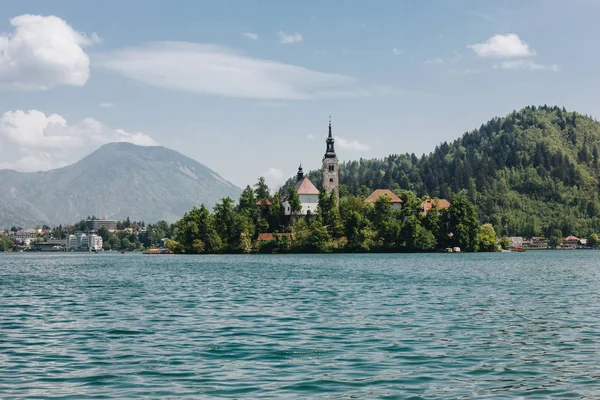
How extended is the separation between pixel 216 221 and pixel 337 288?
13918cm

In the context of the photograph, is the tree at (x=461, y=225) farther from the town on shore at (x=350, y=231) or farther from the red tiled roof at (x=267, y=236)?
the red tiled roof at (x=267, y=236)

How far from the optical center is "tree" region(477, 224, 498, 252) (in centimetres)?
18864

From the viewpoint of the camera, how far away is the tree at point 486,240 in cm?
18864

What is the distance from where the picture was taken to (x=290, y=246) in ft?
613

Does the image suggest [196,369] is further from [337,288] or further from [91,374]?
[337,288]

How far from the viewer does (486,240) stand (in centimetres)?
19125

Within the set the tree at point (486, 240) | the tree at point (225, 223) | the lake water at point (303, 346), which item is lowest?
the lake water at point (303, 346)

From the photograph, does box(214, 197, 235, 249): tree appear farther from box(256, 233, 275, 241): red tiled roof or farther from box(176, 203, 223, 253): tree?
box(256, 233, 275, 241): red tiled roof

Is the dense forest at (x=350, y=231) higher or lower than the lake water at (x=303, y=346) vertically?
higher

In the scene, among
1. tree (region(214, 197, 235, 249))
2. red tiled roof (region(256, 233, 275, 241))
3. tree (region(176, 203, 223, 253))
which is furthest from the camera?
tree (region(214, 197, 235, 249))

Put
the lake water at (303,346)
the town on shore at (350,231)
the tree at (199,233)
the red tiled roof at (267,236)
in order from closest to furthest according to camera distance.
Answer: the lake water at (303,346)
the town on shore at (350,231)
the tree at (199,233)
the red tiled roof at (267,236)

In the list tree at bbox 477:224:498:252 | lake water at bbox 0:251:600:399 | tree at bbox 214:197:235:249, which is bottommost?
lake water at bbox 0:251:600:399

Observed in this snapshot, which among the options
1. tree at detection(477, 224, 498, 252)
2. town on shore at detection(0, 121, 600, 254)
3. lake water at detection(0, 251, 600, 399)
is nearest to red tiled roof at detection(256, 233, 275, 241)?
town on shore at detection(0, 121, 600, 254)

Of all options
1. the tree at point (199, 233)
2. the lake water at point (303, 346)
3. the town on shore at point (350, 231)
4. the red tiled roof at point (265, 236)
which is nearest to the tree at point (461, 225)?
the town on shore at point (350, 231)
